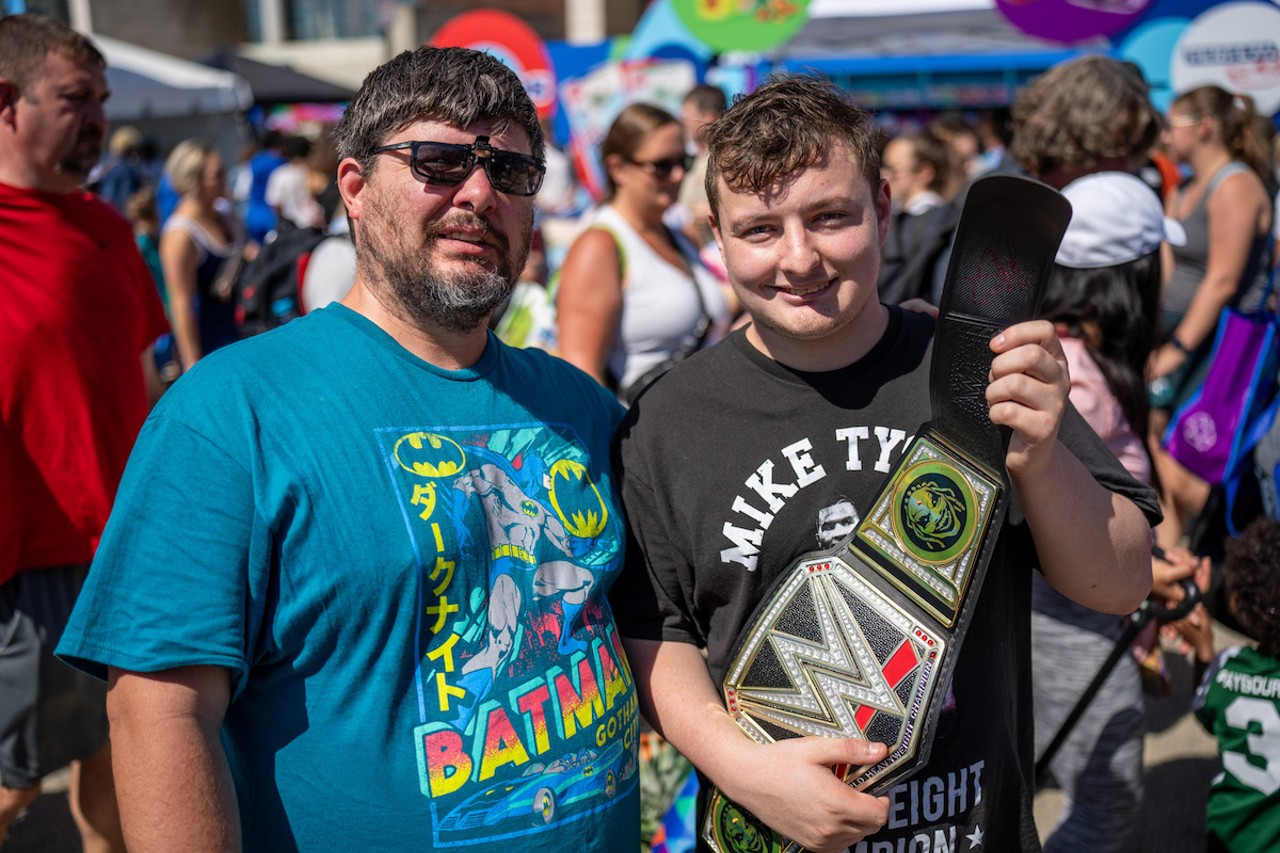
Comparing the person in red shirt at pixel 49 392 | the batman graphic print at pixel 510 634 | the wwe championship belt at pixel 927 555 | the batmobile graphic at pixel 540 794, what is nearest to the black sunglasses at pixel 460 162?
the batman graphic print at pixel 510 634

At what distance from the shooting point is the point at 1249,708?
2.74m

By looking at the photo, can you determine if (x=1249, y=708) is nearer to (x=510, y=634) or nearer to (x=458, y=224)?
(x=510, y=634)

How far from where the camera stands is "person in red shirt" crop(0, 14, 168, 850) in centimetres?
260

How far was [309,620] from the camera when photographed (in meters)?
1.46

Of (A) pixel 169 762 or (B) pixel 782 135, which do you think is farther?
(B) pixel 782 135

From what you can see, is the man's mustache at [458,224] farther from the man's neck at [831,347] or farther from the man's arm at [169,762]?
the man's arm at [169,762]

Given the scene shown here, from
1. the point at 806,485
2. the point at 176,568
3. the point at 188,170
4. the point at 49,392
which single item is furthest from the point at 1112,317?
the point at 188,170

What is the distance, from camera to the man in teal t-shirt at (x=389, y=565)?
4.60ft

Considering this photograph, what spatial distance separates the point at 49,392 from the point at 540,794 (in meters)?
1.74

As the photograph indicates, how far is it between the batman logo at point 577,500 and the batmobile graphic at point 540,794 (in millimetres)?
332

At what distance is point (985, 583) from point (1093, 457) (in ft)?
0.84

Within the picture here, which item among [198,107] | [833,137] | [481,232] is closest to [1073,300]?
[833,137]

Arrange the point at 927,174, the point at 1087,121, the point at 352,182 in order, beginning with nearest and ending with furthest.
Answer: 1. the point at 352,182
2. the point at 1087,121
3. the point at 927,174

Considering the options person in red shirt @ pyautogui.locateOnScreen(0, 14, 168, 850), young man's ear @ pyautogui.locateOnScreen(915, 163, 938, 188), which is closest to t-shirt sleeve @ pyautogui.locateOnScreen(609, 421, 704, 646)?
person in red shirt @ pyautogui.locateOnScreen(0, 14, 168, 850)
